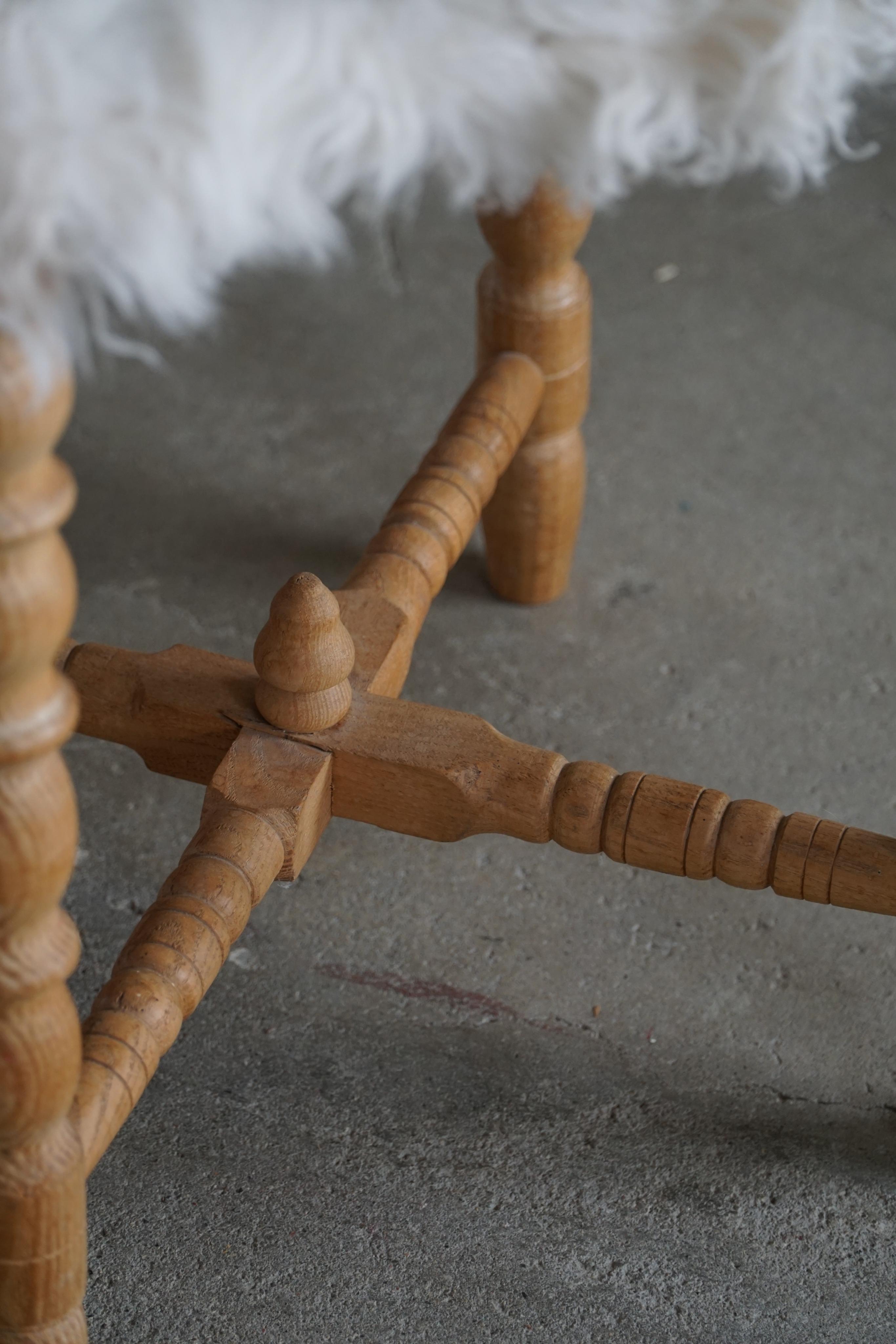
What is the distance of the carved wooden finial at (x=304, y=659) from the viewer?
0.65 meters

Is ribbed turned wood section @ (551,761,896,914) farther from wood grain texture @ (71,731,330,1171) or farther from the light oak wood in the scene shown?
wood grain texture @ (71,731,330,1171)

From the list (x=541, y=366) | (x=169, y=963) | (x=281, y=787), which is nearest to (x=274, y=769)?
(x=281, y=787)

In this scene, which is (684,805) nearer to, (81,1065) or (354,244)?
(81,1065)

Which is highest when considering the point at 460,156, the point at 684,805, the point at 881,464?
the point at 460,156

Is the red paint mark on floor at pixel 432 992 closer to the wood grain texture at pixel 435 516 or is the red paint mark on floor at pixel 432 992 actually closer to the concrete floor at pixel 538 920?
the concrete floor at pixel 538 920

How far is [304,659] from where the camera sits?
2.12ft

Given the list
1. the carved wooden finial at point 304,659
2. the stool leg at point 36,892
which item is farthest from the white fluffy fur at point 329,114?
the carved wooden finial at point 304,659

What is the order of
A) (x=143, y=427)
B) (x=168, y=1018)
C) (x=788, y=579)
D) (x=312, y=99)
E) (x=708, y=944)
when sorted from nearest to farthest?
(x=312, y=99)
(x=168, y=1018)
(x=708, y=944)
(x=788, y=579)
(x=143, y=427)

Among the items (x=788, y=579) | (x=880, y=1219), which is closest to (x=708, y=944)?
(x=880, y=1219)

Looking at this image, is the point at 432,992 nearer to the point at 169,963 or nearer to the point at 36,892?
the point at 169,963

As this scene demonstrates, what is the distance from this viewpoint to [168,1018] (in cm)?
56

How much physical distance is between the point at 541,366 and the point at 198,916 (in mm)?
461

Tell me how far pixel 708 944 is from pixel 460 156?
1.63 ft

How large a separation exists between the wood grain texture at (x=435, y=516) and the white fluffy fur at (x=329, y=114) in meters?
0.27
